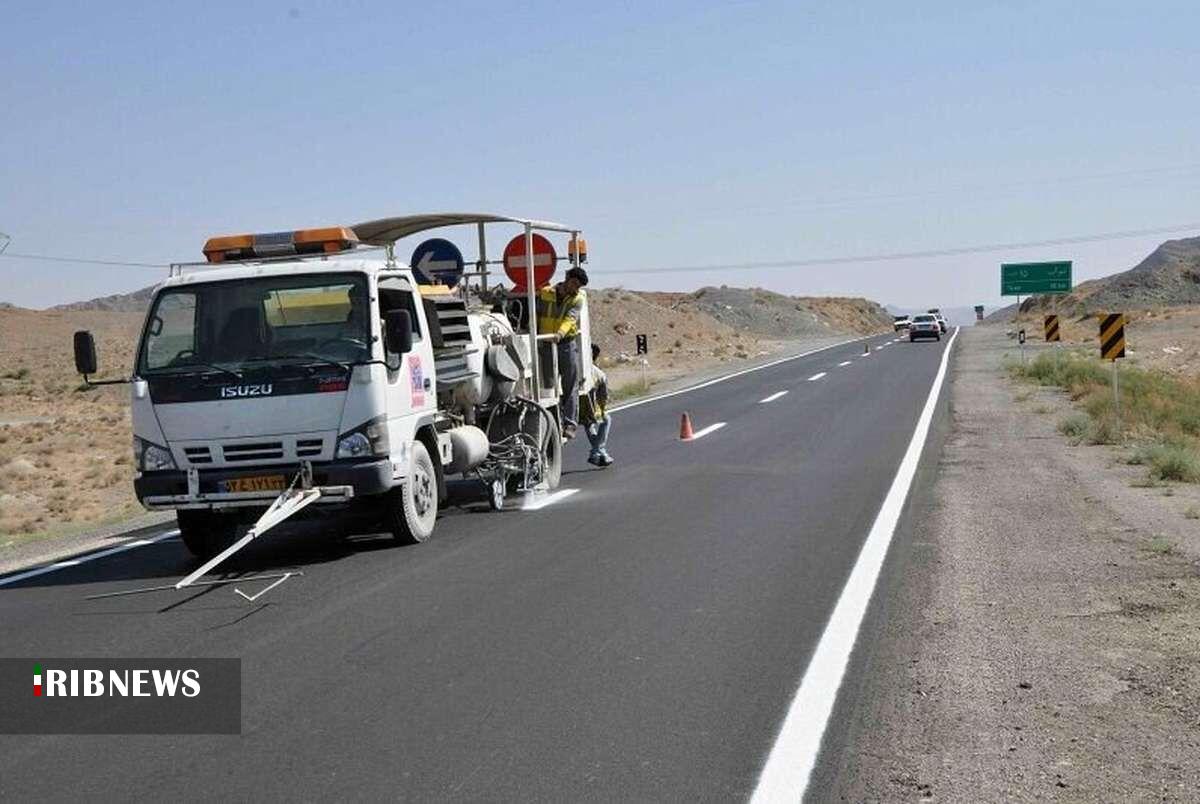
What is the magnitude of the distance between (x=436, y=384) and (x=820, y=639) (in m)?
5.33

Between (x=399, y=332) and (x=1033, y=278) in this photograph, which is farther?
(x=1033, y=278)

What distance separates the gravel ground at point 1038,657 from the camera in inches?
206

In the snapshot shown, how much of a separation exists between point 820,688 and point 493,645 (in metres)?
1.91

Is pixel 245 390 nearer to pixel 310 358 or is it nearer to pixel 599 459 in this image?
pixel 310 358

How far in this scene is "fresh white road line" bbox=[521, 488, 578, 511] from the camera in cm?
1328

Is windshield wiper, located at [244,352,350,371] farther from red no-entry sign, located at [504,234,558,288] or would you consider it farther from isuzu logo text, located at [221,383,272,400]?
red no-entry sign, located at [504,234,558,288]

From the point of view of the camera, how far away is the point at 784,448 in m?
18.7

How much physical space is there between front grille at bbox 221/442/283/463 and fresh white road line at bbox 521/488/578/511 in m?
3.64

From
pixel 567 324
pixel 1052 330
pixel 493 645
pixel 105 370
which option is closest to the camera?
pixel 493 645

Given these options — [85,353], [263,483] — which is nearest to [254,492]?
[263,483]

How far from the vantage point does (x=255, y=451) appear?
393 inches

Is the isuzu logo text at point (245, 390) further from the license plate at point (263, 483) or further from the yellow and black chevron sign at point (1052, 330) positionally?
the yellow and black chevron sign at point (1052, 330)

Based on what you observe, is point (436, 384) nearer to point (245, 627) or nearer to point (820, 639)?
point (245, 627)

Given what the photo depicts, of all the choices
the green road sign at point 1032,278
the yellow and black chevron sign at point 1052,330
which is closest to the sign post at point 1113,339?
the yellow and black chevron sign at point 1052,330
